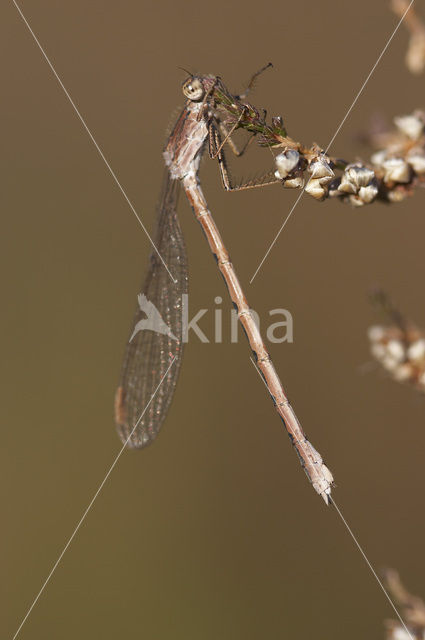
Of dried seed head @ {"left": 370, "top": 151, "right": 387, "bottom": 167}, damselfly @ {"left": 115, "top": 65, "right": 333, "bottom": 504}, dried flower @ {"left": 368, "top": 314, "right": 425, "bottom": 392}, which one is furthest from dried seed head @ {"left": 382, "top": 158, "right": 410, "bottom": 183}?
damselfly @ {"left": 115, "top": 65, "right": 333, "bottom": 504}

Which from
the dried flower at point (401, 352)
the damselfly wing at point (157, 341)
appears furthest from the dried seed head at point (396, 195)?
the damselfly wing at point (157, 341)

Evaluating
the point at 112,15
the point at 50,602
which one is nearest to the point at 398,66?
the point at 112,15

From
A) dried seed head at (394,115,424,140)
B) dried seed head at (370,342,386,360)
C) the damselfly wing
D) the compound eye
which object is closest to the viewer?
dried seed head at (394,115,424,140)

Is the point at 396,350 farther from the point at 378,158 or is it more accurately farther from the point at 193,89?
the point at 193,89

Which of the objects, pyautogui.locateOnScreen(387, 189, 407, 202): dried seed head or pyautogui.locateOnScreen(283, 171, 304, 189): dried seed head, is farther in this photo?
pyautogui.locateOnScreen(283, 171, 304, 189): dried seed head

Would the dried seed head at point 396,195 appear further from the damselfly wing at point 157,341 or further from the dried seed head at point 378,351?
the damselfly wing at point 157,341

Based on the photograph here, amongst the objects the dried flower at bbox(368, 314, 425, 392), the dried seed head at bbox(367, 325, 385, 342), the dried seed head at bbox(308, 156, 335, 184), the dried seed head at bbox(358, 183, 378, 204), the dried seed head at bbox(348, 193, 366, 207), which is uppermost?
the dried seed head at bbox(308, 156, 335, 184)

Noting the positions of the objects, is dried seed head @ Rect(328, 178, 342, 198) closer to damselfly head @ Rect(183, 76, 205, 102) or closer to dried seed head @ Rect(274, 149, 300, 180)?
dried seed head @ Rect(274, 149, 300, 180)

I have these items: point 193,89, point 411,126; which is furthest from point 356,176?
point 193,89
